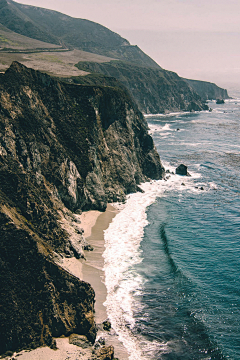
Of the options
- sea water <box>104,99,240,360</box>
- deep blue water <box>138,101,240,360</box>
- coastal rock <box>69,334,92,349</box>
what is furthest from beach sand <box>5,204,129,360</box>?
deep blue water <box>138,101,240,360</box>

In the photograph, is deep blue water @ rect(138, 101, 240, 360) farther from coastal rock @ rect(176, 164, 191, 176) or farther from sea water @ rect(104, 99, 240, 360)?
coastal rock @ rect(176, 164, 191, 176)

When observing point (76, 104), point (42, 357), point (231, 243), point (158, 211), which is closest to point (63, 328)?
point (42, 357)

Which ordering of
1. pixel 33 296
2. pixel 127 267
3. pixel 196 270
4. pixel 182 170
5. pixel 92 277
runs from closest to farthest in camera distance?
1. pixel 33 296
2. pixel 92 277
3. pixel 196 270
4. pixel 127 267
5. pixel 182 170

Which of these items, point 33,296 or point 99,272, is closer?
point 33,296

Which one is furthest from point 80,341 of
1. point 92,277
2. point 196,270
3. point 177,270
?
→ point 196,270

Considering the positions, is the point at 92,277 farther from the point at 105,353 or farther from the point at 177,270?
the point at 105,353

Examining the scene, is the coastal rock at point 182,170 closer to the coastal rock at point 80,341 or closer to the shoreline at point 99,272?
the shoreline at point 99,272
